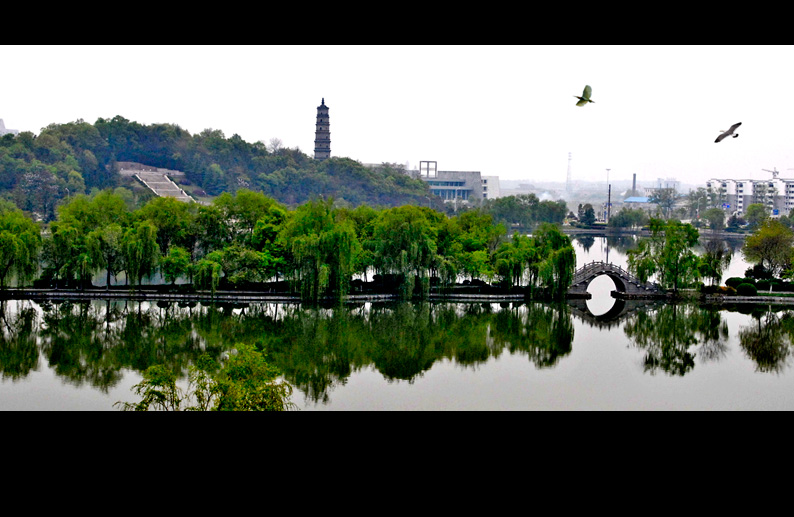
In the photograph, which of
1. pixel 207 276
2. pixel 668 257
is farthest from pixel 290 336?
pixel 668 257

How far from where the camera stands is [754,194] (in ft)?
121

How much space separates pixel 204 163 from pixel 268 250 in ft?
65.7

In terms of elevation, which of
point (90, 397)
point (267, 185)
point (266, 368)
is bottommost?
point (90, 397)

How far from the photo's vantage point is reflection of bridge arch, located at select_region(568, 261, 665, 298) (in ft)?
44.5

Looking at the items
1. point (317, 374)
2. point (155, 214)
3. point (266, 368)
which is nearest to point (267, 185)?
point (155, 214)

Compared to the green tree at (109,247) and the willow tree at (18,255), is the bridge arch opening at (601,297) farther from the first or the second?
the willow tree at (18,255)

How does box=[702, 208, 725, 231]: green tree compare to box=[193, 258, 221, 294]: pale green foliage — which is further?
box=[702, 208, 725, 231]: green tree

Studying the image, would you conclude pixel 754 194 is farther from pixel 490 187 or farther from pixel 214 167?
pixel 214 167

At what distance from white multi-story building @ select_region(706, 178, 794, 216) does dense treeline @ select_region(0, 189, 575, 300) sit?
24.7 metres

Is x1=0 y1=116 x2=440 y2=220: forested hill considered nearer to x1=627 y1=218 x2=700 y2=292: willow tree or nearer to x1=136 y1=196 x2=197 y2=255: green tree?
x1=136 y1=196 x2=197 y2=255: green tree

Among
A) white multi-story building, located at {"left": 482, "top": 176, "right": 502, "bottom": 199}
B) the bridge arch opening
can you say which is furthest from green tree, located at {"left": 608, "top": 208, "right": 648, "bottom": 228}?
the bridge arch opening

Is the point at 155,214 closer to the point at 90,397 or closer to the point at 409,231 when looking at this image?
the point at 409,231
